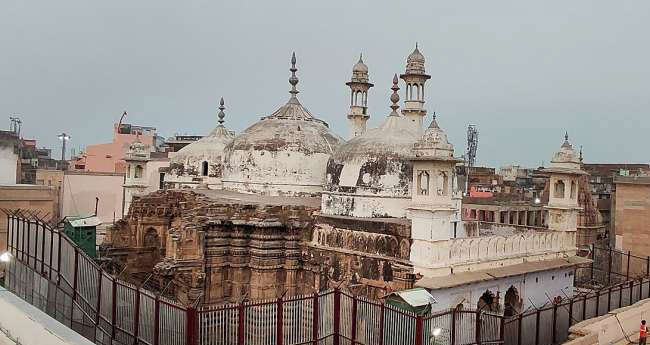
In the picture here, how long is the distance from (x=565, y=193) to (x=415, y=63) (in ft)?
24.4

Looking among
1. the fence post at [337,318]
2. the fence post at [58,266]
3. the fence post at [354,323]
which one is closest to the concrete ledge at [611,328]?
the fence post at [354,323]

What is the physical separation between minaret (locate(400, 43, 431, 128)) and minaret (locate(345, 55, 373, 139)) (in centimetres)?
229

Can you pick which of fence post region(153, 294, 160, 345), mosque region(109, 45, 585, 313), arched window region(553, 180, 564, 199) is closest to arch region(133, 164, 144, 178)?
mosque region(109, 45, 585, 313)

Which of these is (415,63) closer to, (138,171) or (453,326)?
(138,171)

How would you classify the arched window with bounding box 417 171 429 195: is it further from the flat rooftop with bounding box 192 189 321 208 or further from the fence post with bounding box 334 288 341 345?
the fence post with bounding box 334 288 341 345

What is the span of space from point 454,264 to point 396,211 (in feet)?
8.15

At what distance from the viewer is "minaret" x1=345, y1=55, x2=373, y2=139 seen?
24.8 metres

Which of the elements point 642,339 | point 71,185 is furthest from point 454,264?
point 71,185

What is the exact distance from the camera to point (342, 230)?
15.3m

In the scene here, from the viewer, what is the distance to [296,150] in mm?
19250

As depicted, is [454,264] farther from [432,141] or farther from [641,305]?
[641,305]

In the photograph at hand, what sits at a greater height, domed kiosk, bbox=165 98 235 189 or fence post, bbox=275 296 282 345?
domed kiosk, bbox=165 98 235 189

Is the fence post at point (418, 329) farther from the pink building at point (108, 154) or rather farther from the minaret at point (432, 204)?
the pink building at point (108, 154)

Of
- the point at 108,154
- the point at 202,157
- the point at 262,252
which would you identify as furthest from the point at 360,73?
the point at 108,154
